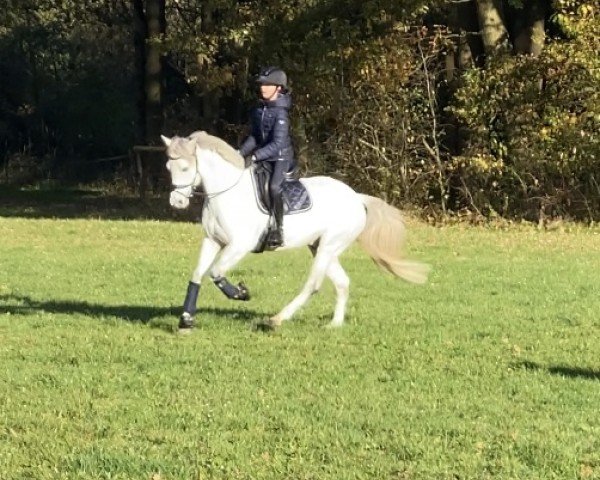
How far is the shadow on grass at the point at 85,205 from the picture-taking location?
→ 3003 cm

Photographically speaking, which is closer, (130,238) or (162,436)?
(162,436)

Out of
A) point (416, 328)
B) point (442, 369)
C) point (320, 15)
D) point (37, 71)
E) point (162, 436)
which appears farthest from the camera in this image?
point (37, 71)

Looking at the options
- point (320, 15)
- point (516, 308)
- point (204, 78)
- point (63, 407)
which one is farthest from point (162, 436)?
point (204, 78)

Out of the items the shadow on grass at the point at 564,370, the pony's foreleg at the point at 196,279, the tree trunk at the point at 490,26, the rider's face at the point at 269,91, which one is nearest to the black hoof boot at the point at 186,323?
the pony's foreleg at the point at 196,279

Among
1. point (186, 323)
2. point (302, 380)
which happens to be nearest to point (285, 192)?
point (186, 323)

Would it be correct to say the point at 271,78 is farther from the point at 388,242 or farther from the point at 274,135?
the point at 388,242

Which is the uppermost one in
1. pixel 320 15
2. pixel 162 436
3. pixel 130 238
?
pixel 320 15

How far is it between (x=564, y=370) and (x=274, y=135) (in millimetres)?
3693

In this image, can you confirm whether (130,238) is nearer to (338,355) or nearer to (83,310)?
(83,310)

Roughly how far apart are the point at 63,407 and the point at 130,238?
14886 mm

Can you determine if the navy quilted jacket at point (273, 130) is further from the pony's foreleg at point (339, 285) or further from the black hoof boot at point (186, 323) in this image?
the black hoof boot at point (186, 323)

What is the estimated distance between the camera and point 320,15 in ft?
86.7

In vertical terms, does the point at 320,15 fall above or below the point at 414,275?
above

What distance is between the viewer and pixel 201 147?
11055 mm
